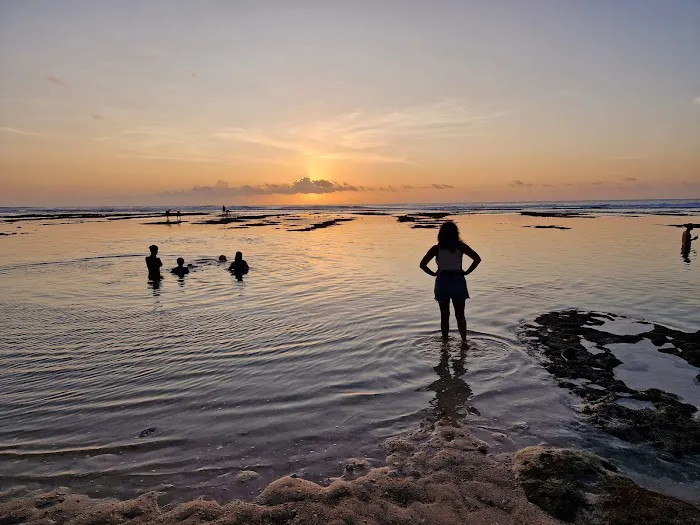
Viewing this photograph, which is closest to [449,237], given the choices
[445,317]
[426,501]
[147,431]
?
[445,317]

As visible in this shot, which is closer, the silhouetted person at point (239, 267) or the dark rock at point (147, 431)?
the dark rock at point (147, 431)

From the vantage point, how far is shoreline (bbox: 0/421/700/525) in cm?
415

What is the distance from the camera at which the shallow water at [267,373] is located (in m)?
5.25

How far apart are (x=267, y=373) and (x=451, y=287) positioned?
4309 mm

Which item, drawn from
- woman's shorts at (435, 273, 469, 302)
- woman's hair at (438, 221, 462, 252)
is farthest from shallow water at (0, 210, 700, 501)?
woman's hair at (438, 221, 462, 252)

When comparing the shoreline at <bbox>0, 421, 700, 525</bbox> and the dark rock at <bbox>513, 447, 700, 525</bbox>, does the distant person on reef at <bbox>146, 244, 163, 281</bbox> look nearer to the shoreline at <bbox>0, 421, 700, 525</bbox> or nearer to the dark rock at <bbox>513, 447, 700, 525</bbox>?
the shoreline at <bbox>0, 421, 700, 525</bbox>

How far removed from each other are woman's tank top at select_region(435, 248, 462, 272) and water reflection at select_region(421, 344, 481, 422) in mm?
1869

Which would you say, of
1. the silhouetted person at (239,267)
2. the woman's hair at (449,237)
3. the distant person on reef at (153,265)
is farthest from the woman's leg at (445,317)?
the distant person on reef at (153,265)

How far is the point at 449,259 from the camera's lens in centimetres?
952

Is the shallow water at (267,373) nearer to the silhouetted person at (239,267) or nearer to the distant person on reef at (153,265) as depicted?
the distant person on reef at (153,265)

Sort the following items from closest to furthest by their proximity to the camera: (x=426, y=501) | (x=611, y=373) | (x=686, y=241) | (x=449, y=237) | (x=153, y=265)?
1. (x=426, y=501)
2. (x=611, y=373)
3. (x=449, y=237)
4. (x=153, y=265)
5. (x=686, y=241)

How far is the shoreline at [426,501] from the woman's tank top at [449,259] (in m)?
4.94

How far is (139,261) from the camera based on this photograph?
23000 millimetres

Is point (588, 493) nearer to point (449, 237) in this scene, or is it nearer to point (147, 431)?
point (147, 431)
